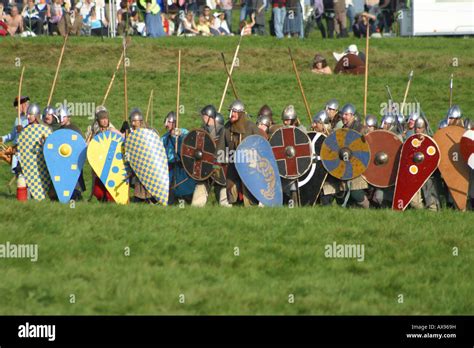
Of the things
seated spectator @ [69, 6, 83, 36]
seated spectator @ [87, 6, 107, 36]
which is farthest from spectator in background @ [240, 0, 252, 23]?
seated spectator @ [69, 6, 83, 36]

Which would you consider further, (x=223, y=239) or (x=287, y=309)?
(x=223, y=239)

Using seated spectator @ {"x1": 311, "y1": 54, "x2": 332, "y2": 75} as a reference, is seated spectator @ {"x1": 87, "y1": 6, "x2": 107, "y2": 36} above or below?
above

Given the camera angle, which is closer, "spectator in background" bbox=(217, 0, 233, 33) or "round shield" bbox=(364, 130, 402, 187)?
"round shield" bbox=(364, 130, 402, 187)

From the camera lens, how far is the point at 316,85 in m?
28.3

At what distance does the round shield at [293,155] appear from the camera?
17.0 meters

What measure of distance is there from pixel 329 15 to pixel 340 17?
510 millimetres

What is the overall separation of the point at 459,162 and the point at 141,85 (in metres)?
12.7

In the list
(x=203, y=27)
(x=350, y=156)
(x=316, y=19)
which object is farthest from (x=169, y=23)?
(x=350, y=156)

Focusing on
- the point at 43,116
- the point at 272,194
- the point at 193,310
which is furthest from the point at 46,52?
the point at 193,310

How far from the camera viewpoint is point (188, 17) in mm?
32438

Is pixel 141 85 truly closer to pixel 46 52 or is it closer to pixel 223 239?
pixel 46 52


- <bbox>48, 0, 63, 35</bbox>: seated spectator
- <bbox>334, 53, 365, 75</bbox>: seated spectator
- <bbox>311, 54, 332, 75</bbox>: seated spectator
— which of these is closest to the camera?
<bbox>334, 53, 365, 75</bbox>: seated spectator

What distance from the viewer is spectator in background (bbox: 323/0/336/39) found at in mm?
32469

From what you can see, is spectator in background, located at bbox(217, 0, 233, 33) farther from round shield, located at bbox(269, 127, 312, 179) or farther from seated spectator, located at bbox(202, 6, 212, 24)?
round shield, located at bbox(269, 127, 312, 179)
